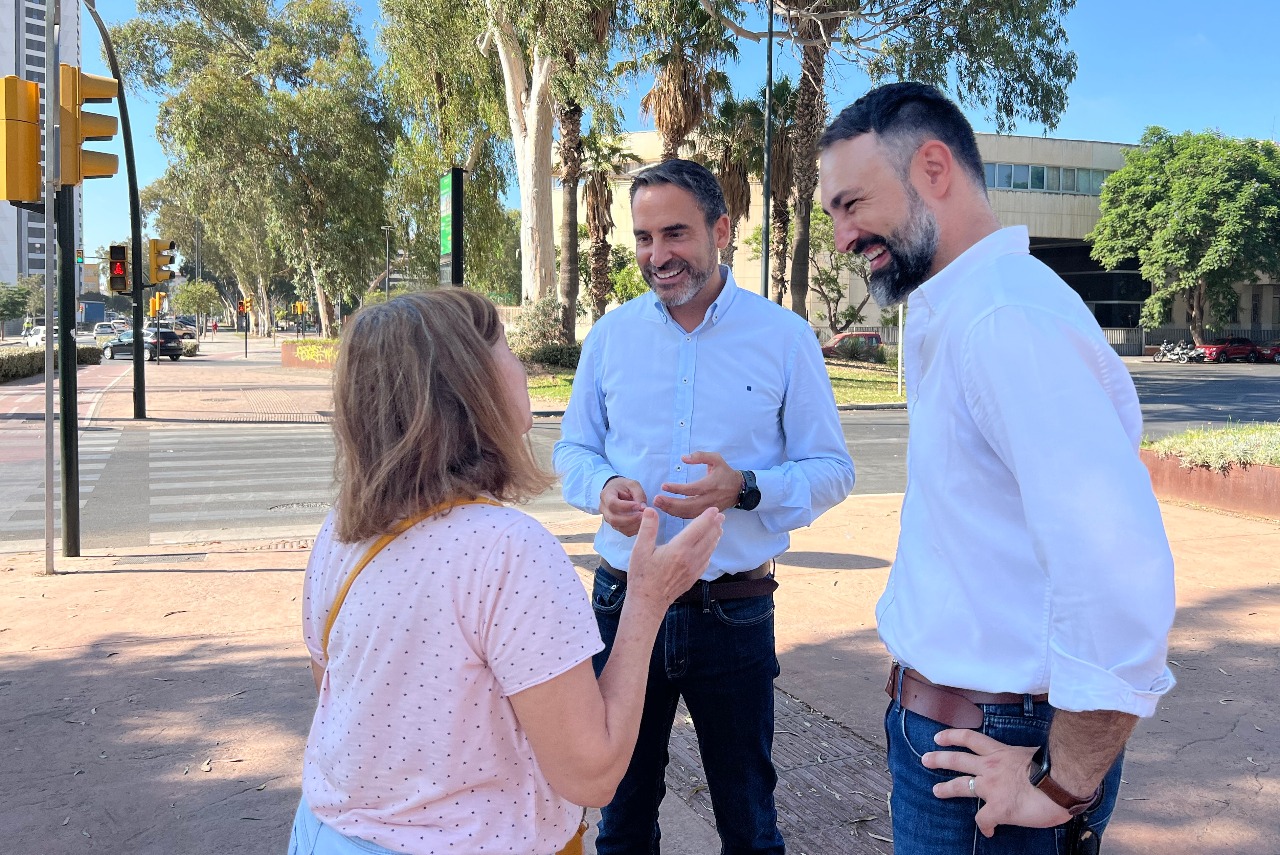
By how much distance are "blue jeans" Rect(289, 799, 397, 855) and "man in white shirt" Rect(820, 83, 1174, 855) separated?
86cm

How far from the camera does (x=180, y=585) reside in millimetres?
6234

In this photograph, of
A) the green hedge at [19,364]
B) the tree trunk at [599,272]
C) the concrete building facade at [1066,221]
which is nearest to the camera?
the green hedge at [19,364]

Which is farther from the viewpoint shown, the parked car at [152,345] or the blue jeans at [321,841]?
the parked car at [152,345]

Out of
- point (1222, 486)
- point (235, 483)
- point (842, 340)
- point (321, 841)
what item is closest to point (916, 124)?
point (321, 841)

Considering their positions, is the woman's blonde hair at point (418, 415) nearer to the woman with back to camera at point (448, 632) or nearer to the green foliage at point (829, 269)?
the woman with back to camera at point (448, 632)

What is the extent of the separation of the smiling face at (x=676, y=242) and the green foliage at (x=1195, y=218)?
53.3 meters

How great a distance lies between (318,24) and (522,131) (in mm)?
22008

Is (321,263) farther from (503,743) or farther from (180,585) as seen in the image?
(503,743)

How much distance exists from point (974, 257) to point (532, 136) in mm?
22352

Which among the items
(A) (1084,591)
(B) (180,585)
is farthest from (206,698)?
(A) (1084,591)

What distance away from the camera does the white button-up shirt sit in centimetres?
129

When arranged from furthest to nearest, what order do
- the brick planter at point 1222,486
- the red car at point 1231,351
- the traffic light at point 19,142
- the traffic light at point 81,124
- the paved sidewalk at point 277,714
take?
the red car at point 1231,351, the brick planter at point 1222,486, the traffic light at point 81,124, the traffic light at point 19,142, the paved sidewalk at point 277,714

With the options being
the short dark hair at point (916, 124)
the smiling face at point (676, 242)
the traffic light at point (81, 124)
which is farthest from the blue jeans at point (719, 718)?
the traffic light at point (81, 124)

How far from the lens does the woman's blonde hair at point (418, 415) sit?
1482 millimetres
